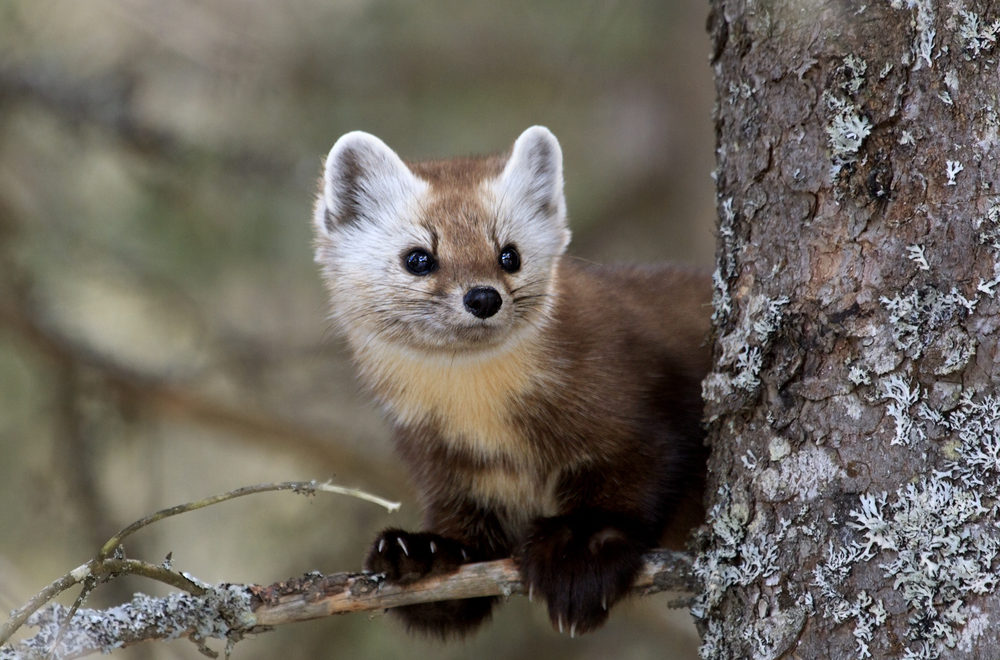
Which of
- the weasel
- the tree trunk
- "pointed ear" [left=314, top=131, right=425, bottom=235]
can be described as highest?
"pointed ear" [left=314, top=131, right=425, bottom=235]

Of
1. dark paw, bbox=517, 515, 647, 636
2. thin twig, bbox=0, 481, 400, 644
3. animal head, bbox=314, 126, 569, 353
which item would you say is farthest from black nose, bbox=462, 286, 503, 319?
thin twig, bbox=0, 481, 400, 644

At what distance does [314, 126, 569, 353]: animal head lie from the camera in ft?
12.1

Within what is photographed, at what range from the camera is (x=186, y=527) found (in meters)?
6.77

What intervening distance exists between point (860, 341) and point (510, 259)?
1.39 meters

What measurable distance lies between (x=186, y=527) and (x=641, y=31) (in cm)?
425

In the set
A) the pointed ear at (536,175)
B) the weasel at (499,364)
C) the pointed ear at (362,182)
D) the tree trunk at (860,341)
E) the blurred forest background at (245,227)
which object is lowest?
the tree trunk at (860,341)

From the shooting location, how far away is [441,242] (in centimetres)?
379

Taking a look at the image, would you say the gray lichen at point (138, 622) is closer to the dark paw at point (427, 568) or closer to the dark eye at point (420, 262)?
the dark paw at point (427, 568)

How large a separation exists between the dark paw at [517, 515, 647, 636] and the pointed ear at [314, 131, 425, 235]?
1.31 metres

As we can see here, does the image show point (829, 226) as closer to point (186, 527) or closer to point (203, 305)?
point (203, 305)

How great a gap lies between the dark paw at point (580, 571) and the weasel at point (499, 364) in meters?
0.02

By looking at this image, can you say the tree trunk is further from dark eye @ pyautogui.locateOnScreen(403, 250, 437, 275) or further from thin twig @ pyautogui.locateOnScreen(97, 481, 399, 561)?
dark eye @ pyautogui.locateOnScreen(403, 250, 437, 275)

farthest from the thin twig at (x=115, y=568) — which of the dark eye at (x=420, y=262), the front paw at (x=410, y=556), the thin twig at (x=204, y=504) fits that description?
the dark eye at (x=420, y=262)

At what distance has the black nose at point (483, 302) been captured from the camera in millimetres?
3568
